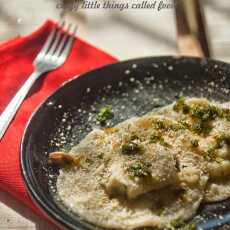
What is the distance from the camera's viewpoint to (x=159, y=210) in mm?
2086

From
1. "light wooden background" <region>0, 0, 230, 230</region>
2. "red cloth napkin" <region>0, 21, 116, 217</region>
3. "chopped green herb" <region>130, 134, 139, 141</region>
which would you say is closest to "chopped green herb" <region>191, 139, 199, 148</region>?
"chopped green herb" <region>130, 134, 139, 141</region>

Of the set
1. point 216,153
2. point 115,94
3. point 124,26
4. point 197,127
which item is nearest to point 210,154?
point 216,153

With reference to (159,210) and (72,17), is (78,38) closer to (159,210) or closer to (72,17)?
(72,17)

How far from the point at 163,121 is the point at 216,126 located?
0.25m

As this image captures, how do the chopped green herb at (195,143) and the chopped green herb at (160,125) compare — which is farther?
the chopped green herb at (160,125)

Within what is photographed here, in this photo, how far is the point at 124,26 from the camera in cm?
367

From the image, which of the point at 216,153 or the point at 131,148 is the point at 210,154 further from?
the point at 131,148

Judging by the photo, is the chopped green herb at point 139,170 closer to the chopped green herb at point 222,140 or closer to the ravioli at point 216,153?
the ravioli at point 216,153

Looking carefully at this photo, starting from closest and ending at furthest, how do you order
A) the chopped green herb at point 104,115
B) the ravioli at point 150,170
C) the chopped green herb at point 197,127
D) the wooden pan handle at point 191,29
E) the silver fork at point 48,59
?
the ravioli at point 150,170 < the chopped green herb at point 197,127 < the chopped green herb at point 104,115 < the silver fork at point 48,59 < the wooden pan handle at point 191,29

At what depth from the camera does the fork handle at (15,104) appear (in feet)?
8.82

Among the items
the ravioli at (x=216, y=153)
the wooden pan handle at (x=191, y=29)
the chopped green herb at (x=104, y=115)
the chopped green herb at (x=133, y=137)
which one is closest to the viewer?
the ravioli at (x=216, y=153)

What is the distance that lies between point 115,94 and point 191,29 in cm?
84

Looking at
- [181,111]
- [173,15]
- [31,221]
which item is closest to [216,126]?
[181,111]

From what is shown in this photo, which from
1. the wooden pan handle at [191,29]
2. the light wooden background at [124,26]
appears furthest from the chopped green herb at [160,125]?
the light wooden background at [124,26]
